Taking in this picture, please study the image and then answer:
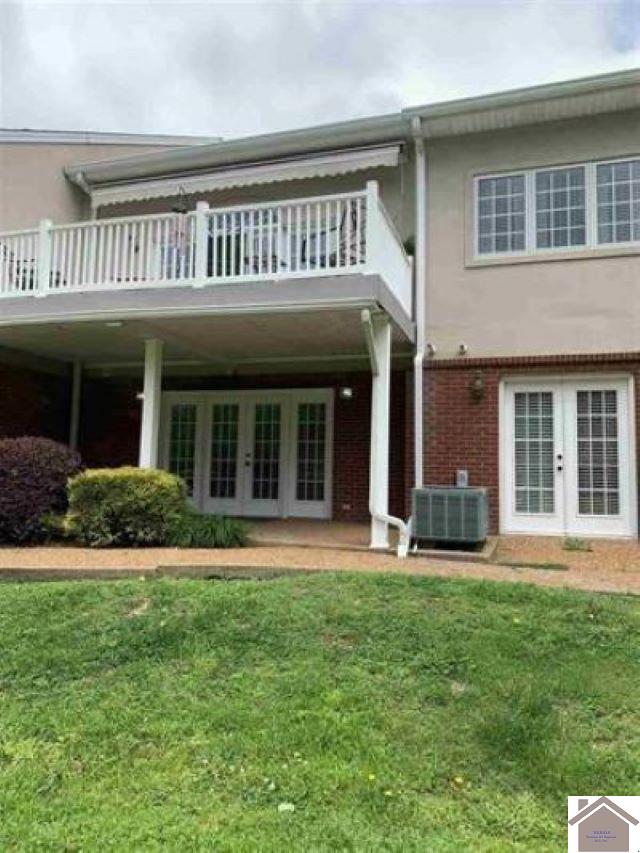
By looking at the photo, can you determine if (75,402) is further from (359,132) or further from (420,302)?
(359,132)

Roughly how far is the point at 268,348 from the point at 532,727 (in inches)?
359

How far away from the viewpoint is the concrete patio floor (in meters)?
7.36

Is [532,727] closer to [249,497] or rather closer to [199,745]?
[199,745]

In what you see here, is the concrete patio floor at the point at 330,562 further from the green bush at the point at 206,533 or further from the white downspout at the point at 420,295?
the white downspout at the point at 420,295

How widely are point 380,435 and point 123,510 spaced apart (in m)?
3.66

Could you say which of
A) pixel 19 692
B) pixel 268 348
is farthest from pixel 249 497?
pixel 19 692

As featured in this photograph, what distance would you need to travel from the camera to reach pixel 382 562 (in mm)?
8312

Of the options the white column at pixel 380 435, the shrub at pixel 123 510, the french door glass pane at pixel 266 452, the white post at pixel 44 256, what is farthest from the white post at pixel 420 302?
the white post at pixel 44 256

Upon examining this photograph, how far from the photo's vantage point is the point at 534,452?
10664 mm

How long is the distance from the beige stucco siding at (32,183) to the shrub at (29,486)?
5434 millimetres

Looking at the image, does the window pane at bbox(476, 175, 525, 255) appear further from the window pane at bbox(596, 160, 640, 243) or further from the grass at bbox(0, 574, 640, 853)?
the grass at bbox(0, 574, 640, 853)

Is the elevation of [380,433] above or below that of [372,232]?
below

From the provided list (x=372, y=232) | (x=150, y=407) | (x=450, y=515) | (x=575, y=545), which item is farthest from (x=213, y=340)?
(x=575, y=545)

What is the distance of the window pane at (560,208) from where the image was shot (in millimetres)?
10555
